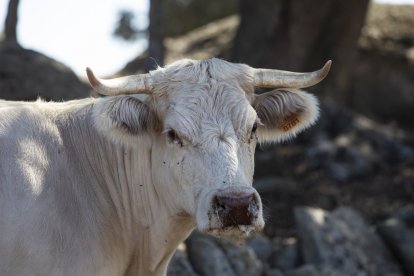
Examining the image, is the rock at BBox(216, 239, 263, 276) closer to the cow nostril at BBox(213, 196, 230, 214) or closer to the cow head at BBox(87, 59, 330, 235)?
the cow head at BBox(87, 59, 330, 235)

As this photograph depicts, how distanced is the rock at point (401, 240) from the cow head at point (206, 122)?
445 cm

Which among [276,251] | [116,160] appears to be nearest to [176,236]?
[116,160]

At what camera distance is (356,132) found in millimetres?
16625

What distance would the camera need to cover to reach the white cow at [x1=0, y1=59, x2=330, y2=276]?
705 cm

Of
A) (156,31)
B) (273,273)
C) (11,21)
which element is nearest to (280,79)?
(273,273)

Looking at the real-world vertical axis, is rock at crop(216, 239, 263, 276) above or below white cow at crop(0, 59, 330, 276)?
below

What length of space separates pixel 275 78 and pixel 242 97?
0.47 m

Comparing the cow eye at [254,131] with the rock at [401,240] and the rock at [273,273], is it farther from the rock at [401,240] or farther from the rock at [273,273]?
the rock at [401,240]

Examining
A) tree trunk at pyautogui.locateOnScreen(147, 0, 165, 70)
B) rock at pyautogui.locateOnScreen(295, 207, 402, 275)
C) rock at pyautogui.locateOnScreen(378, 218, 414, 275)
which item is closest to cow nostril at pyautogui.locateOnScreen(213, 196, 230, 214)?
rock at pyautogui.locateOnScreen(295, 207, 402, 275)

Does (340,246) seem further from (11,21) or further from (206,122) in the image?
(11,21)

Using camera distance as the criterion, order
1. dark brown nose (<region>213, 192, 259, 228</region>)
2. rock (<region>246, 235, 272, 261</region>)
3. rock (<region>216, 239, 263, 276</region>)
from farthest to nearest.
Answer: rock (<region>246, 235, 272, 261</region>) → rock (<region>216, 239, 263, 276</region>) → dark brown nose (<region>213, 192, 259, 228</region>)

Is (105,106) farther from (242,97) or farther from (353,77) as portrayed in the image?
(353,77)

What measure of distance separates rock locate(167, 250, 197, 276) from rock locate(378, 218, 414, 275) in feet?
11.1

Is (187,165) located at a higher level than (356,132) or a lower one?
higher
